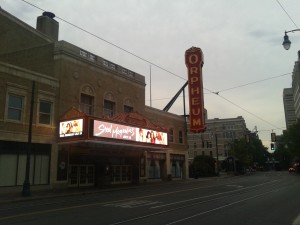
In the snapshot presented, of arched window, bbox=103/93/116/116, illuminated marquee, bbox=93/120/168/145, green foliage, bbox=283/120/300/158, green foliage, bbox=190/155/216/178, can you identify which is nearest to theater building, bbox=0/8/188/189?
illuminated marquee, bbox=93/120/168/145

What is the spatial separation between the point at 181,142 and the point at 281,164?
12763 centimetres

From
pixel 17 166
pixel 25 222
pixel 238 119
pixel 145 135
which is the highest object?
pixel 238 119

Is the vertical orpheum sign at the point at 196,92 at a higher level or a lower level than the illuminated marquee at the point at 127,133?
higher

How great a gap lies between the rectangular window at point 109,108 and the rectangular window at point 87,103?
2.14m

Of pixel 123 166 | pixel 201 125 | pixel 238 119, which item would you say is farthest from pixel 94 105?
pixel 238 119

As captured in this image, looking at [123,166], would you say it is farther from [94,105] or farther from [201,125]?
[201,125]

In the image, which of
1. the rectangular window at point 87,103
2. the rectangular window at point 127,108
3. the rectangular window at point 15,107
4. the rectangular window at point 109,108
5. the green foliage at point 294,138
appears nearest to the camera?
the rectangular window at point 15,107

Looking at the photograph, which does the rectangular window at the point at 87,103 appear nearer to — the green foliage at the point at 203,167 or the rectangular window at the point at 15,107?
the rectangular window at the point at 15,107

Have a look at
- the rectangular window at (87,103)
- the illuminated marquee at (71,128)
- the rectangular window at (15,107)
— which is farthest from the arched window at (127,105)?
the rectangular window at (15,107)

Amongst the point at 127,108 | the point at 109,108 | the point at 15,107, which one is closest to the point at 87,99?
the point at 109,108

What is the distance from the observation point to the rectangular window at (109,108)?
3694 centimetres

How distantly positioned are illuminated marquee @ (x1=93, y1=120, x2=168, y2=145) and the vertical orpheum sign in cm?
751

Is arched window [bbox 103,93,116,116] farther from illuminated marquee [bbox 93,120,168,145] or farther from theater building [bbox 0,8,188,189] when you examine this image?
illuminated marquee [bbox 93,120,168,145]

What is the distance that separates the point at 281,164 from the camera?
165000 millimetres
